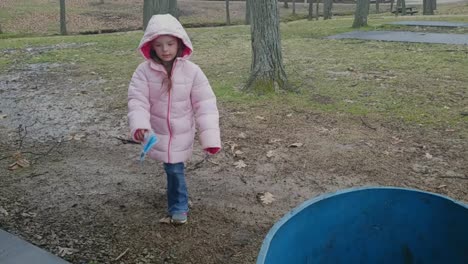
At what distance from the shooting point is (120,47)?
11125 mm

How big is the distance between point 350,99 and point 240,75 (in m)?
2.11

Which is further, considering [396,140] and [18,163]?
[396,140]

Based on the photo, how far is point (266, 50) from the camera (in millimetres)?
6109

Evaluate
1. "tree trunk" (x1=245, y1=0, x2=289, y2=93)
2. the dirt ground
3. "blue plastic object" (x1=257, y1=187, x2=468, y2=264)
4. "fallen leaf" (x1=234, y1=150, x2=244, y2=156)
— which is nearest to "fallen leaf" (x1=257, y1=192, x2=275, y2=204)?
the dirt ground

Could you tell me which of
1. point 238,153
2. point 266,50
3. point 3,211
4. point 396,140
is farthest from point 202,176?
point 266,50

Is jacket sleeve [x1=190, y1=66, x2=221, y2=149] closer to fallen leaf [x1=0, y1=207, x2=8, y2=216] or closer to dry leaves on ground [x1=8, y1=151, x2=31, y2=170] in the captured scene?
fallen leaf [x1=0, y1=207, x2=8, y2=216]

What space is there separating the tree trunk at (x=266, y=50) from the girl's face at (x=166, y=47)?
3349 millimetres

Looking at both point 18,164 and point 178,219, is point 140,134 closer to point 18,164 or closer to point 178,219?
point 178,219

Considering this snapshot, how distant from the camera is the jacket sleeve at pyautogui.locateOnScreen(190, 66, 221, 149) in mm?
2838

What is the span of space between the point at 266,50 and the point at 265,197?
3011 mm

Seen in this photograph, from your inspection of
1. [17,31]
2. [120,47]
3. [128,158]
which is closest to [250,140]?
[128,158]

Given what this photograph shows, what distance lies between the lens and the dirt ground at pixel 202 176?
300 cm

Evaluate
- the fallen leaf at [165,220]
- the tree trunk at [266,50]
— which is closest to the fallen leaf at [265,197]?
the fallen leaf at [165,220]

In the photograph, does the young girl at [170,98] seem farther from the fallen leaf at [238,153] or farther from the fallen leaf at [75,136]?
the fallen leaf at [75,136]
